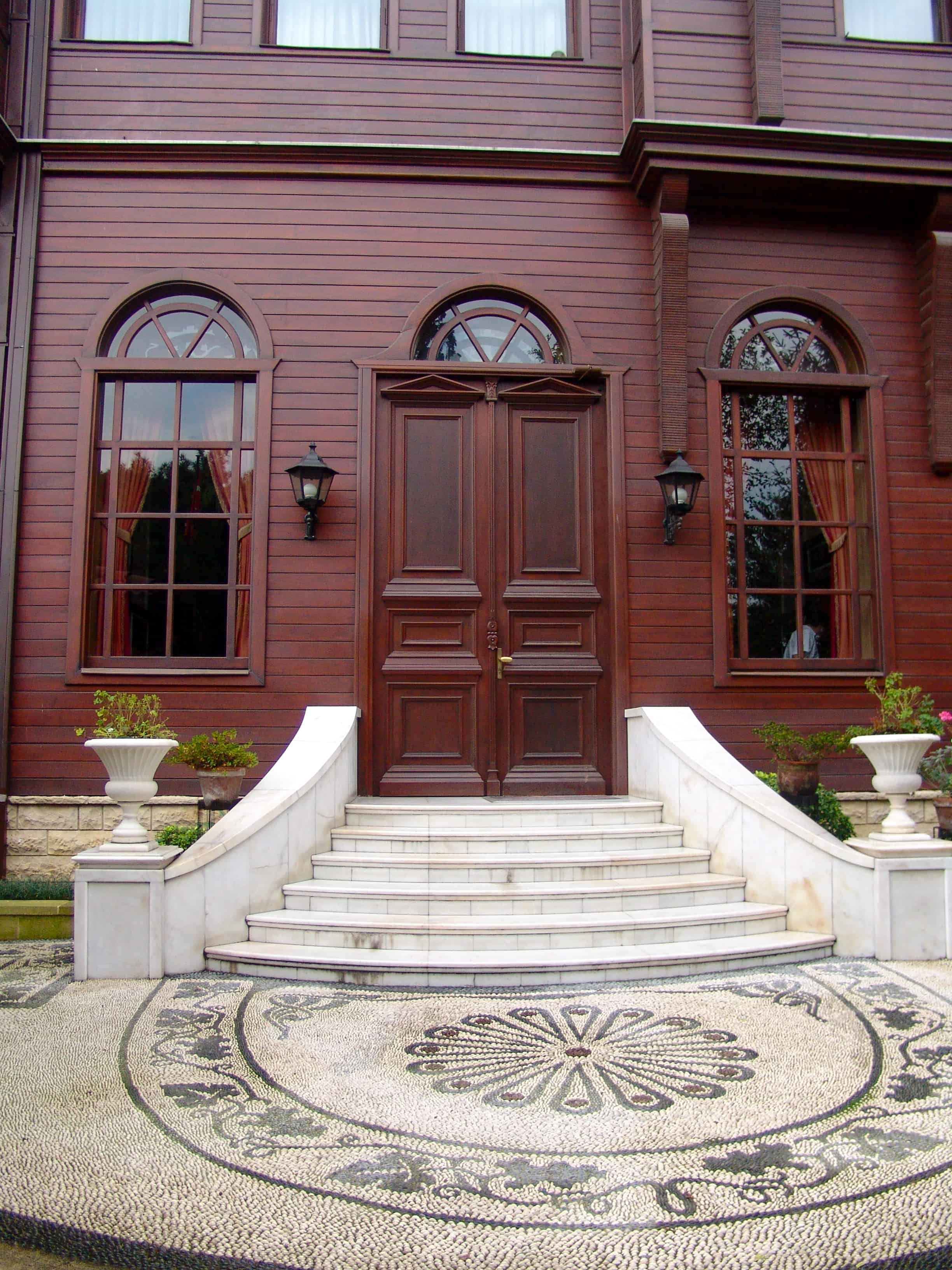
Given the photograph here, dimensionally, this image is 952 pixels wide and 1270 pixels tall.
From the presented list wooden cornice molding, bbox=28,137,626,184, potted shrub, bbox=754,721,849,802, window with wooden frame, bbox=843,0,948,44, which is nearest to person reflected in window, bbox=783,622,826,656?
potted shrub, bbox=754,721,849,802

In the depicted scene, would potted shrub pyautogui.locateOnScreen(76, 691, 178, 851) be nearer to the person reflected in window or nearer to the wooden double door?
the wooden double door

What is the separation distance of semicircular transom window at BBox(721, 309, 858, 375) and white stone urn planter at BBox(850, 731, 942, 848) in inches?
128

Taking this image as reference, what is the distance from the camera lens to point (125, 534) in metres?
6.32

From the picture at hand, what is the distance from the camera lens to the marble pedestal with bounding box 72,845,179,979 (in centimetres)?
423

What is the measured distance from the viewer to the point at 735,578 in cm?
652

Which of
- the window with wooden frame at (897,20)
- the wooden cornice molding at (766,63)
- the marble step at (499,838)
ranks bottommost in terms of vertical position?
the marble step at (499,838)

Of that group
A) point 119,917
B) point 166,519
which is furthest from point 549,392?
point 119,917

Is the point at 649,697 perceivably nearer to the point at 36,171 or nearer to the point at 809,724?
the point at 809,724

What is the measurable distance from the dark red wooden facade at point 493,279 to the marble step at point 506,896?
150cm

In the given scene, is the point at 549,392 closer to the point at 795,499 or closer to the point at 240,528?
the point at 795,499

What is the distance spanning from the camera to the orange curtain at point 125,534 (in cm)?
625

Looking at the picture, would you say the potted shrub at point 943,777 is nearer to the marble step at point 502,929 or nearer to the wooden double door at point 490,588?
the marble step at point 502,929

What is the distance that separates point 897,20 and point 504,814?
22.7 feet

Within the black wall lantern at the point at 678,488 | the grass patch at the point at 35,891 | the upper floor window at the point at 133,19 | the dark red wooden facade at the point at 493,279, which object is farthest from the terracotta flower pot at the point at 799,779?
the upper floor window at the point at 133,19
